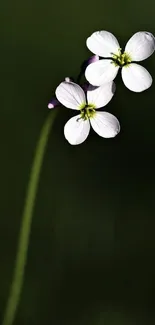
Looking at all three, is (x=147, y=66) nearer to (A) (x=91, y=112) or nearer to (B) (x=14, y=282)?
(A) (x=91, y=112)

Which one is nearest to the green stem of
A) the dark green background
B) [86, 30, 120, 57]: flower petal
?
the dark green background

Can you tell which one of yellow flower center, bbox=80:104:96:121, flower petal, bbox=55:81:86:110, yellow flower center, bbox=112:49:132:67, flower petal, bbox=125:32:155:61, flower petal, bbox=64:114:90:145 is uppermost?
flower petal, bbox=125:32:155:61

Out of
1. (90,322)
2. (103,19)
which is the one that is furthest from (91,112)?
(90,322)

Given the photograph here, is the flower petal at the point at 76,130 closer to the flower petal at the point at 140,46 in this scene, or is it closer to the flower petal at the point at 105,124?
the flower petal at the point at 105,124

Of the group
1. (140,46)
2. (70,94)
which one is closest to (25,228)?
(70,94)

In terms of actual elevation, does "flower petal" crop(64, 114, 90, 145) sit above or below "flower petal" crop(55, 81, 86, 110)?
below

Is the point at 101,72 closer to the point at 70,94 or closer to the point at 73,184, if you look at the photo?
the point at 70,94

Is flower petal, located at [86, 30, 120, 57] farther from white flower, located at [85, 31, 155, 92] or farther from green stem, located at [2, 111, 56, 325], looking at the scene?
green stem, located at [2, 111, 56, 325]

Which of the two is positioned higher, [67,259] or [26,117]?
[26,117]
